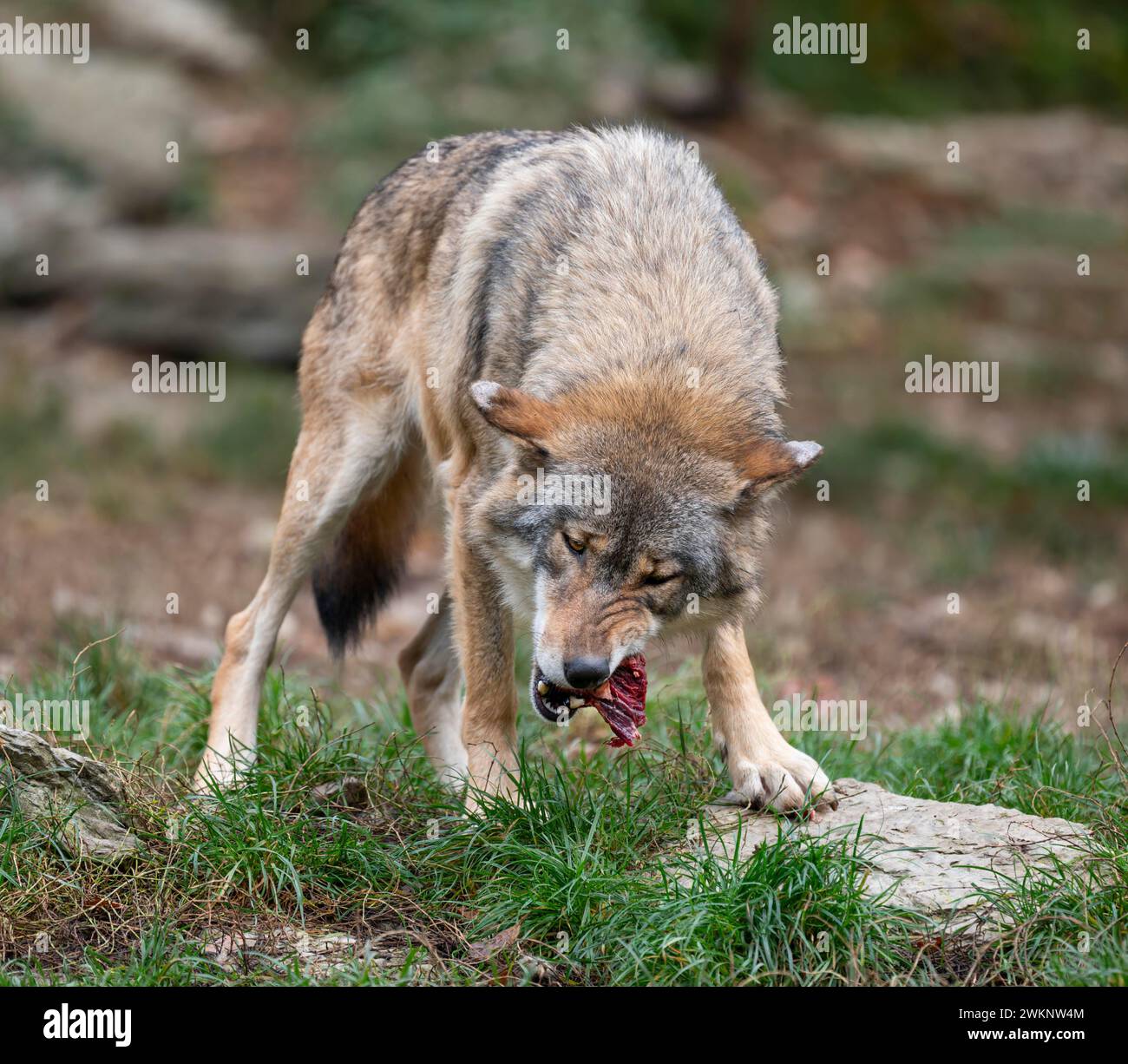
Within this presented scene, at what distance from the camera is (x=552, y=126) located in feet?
39.8

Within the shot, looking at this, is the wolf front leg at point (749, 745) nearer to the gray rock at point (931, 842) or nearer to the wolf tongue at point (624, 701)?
the gray rock at point (931, 842)

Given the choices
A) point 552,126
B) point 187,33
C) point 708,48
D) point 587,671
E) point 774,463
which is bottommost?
point 587,671

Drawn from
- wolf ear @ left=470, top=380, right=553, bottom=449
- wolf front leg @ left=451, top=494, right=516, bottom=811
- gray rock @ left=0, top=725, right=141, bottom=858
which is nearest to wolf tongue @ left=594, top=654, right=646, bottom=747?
wolf front leg @ left=451, top=494, right=516, bottom=811

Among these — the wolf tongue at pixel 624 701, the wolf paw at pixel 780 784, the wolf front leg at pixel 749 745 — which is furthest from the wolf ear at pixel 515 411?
the wolf paw at pixel 780 784

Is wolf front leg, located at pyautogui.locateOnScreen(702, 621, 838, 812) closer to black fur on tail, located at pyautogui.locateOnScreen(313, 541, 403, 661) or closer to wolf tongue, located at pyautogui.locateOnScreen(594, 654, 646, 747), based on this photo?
wolf tongue, located at pyautogui.locateOnScreen(594, 654, 646, 747)

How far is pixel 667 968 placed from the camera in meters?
3.47

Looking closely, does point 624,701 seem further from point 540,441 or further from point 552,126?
point 552,126

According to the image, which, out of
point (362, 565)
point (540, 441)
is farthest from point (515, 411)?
point (362, 565)

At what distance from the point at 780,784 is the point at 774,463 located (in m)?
Result: 1.00

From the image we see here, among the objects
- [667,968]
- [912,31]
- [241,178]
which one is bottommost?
[667,968]

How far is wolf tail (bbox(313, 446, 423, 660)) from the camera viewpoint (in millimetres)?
5453

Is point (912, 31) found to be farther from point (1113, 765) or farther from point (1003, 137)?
point (1113, 765)

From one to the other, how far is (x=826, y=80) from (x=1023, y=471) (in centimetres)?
1096

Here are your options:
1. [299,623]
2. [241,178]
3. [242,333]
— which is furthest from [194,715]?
[241,178]
